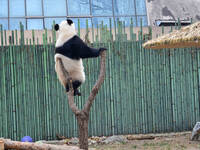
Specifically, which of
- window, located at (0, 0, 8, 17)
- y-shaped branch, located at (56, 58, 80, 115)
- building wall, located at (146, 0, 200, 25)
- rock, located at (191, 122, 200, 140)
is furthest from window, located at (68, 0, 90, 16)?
y-shaped branch, located at (56, 58, 80, 115)

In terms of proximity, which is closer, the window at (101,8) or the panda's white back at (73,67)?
the panda's white back at (73,67)

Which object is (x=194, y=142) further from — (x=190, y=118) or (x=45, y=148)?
(x=45, y=148)

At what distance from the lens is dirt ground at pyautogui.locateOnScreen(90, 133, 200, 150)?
5533 mm

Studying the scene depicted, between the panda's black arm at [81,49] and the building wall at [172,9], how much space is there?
241 inches

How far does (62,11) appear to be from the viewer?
887 centimetres

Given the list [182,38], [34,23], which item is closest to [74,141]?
[182,38]

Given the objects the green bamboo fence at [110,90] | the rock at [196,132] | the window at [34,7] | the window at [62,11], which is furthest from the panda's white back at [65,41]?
the window at [34,7]

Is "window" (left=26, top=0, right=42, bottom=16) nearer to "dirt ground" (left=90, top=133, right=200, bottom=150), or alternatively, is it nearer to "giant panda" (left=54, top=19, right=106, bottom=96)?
"dirt ground" (left=90, top=133, right=200, bottom=150)

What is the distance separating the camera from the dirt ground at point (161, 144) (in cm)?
553

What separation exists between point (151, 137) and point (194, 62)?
1481 mm

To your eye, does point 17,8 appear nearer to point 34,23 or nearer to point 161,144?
point 34,23

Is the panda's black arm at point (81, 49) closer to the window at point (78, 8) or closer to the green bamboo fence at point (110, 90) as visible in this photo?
the green bamboo fence at point (110, 90)

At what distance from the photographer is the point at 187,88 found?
6.35m

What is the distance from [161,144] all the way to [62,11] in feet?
14.7
